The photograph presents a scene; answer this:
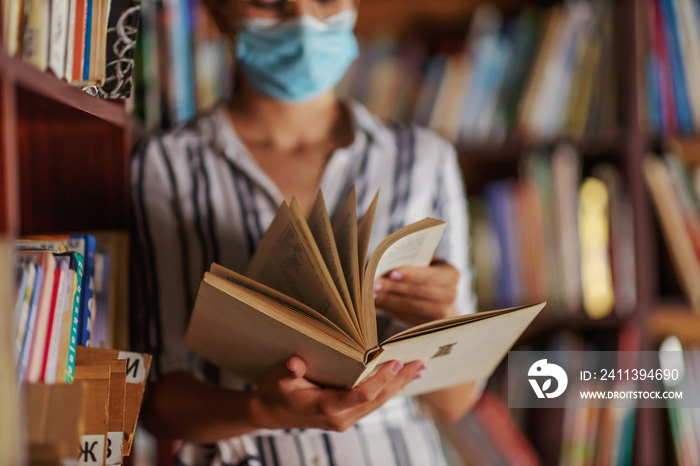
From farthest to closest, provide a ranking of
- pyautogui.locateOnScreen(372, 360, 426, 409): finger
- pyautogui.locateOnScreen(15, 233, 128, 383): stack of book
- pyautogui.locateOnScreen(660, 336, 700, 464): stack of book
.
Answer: pyautogui.locateOnScreen(660, 336, 700, 464): stack of book, pyautogui.locateOnScreen(372, 360, 426, 409): finger, pyautogui.locateOnScreen(15, 233, 128, 383): stack of book

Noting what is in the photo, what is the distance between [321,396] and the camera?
0.65m

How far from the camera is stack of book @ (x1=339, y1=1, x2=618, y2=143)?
1.45m

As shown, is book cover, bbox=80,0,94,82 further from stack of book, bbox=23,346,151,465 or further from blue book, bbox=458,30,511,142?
blue book, bbox=458,30,511,142

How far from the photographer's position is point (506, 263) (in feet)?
4.84

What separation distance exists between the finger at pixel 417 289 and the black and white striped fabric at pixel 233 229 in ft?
0.68

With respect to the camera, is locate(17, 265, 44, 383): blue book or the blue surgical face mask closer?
locate(17, 265, 44, 383): blue book

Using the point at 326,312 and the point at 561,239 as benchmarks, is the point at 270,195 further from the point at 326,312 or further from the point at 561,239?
the point at 561,239

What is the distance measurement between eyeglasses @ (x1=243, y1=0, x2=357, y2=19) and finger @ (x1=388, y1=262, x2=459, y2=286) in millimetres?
461

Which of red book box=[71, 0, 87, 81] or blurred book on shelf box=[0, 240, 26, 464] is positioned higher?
red book box=[71, 0, 87, 81]

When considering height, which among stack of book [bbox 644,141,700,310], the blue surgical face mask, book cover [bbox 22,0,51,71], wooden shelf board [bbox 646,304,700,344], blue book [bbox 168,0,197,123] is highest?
blue book [bbox 168,0,197,123]

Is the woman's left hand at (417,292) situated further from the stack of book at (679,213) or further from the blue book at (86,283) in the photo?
the stack of book at (679,213)

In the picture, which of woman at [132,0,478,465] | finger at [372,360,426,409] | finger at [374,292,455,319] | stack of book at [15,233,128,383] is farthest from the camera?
woman at [132,0,478,465]

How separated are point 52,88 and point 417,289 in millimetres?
476

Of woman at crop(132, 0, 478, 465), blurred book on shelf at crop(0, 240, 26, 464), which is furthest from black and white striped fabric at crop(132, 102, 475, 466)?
blurred book on shelf at crop(0, 240, 26, 464)
